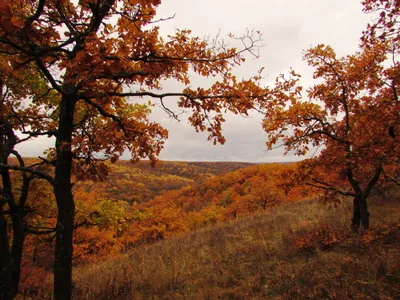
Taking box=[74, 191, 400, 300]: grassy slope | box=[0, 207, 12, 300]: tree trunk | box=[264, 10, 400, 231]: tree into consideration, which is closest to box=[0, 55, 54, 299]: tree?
box=[0, 207, 12, 300]: tree trunk

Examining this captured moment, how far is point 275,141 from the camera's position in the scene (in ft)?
21.4

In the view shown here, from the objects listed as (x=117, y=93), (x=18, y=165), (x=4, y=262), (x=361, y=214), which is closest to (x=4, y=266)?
(x=4, y=262)

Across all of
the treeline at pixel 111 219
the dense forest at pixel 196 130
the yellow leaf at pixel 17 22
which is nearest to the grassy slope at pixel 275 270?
the dense forest at pixel 196 130

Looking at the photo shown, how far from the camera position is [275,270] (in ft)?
17.0

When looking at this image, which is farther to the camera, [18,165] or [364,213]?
[364,213]

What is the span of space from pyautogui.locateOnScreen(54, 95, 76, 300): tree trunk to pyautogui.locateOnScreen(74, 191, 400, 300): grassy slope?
200cm

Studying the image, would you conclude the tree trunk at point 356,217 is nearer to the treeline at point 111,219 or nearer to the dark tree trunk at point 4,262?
the treeline at point 111,219

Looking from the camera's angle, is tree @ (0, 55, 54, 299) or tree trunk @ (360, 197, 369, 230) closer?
tree @ (0, 55, 54, 299)

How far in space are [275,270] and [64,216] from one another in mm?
4639

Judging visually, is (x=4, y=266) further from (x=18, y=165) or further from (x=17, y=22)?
(x=17, y=22)

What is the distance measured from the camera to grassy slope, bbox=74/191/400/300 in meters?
4.03

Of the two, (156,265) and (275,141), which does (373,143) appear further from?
(156,265)

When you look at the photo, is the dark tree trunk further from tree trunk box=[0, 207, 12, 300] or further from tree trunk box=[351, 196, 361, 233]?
tree trunk box=[351, 196, 361, 233]

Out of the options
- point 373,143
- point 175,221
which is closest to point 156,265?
point 373,143
